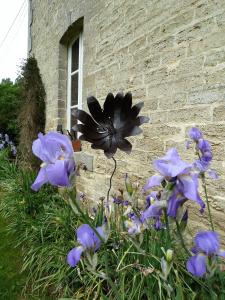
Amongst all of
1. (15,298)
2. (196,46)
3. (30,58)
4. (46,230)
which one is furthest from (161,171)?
(30,58)

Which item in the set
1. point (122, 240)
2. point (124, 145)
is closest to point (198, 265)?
point (124, 145)

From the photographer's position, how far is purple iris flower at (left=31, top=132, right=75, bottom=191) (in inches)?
36.6

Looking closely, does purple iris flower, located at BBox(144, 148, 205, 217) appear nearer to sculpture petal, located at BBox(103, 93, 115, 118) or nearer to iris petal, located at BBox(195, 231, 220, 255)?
iris petal, located at BBox(195, 231, 220, 255)

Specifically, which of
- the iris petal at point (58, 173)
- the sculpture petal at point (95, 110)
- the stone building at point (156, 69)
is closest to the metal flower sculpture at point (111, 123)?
the sculpture petal at point (95, 110)

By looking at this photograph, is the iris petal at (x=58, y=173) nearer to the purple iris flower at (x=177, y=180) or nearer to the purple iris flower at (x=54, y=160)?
the purple iris flower at (x=54, y=160)

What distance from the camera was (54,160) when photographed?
0.97 m

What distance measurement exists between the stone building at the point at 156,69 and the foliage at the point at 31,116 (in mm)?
1377

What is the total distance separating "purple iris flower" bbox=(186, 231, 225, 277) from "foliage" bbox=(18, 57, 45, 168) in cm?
503

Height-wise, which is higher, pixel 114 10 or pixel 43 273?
pixel 114 10

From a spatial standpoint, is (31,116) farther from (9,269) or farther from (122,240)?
(122,240)

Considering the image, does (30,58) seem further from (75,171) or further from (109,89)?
(75,171)

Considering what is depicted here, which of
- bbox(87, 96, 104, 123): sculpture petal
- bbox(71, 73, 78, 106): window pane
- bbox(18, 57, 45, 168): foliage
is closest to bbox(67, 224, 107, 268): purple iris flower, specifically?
bbox(87, 96, 104, 123): sculpture petal

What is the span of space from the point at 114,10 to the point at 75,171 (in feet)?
9.98

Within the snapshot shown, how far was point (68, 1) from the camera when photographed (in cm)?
468
